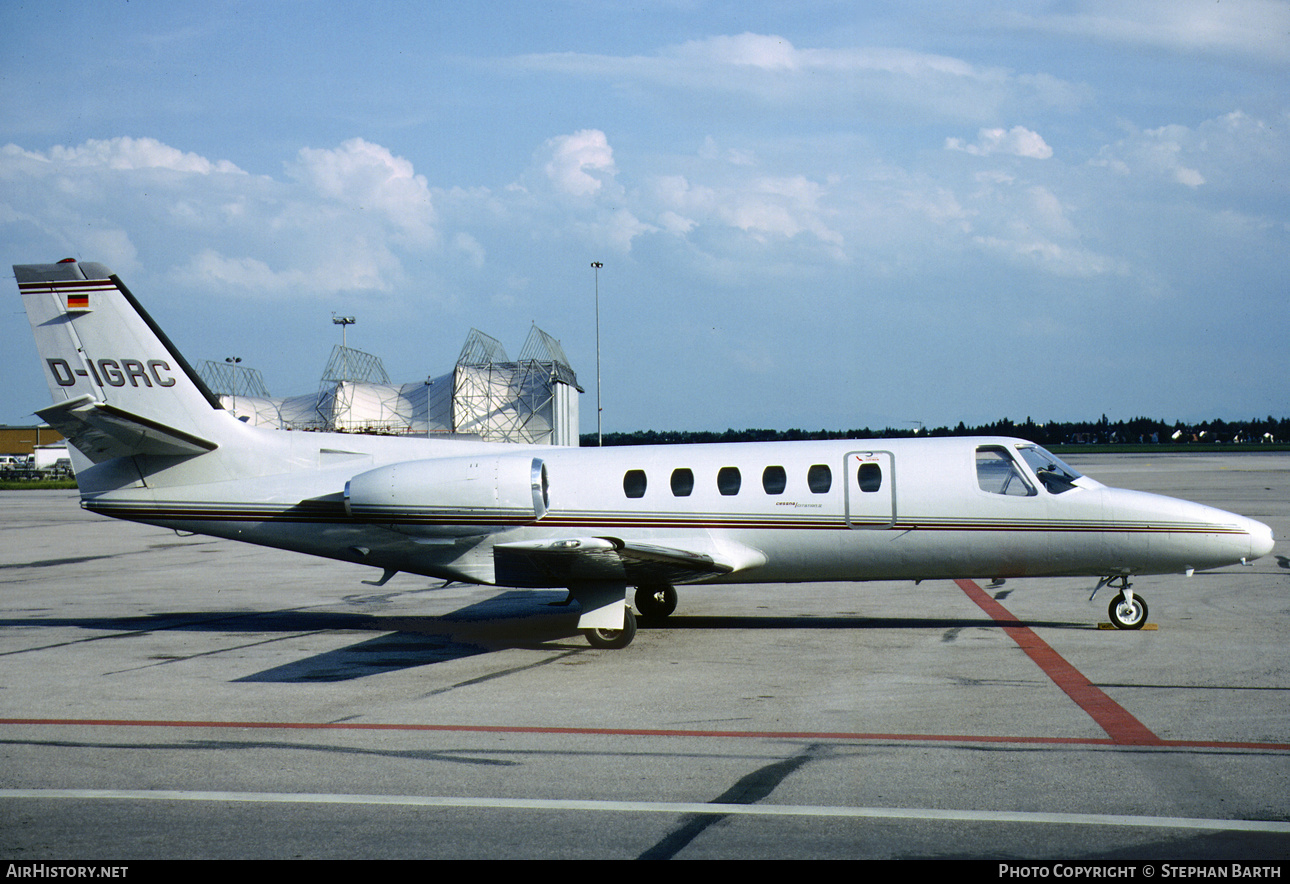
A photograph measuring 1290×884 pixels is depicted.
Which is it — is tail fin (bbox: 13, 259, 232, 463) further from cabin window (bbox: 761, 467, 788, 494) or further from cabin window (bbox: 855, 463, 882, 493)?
cabin window (bbox: 855, 463, 882, 493)

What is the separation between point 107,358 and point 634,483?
24.3 ft

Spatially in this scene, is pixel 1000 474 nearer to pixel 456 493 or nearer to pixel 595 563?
pixel 595 563

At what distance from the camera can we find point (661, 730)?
872cm

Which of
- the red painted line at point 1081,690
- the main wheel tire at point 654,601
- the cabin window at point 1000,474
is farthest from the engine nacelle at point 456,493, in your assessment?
the red painted line at point 1081,690

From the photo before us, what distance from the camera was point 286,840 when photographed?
6035 millimetres

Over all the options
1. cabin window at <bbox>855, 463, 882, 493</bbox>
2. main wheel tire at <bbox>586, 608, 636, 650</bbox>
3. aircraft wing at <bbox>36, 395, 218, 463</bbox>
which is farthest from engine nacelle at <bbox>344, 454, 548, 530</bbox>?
cabin window at <bbox>855, 463, 882, 493</bbox>

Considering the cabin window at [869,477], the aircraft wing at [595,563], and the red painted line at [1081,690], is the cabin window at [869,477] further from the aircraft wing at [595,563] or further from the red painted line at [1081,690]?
the red painted line at [1081,690]

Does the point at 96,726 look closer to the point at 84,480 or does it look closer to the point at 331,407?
the point at 84,480

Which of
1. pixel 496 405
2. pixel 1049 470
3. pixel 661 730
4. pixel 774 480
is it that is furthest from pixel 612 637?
pixel 496 405

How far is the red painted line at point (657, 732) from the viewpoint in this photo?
7992 millimetres

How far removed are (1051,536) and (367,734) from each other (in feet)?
28.9

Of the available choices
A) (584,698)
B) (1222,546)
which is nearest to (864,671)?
(584,698)

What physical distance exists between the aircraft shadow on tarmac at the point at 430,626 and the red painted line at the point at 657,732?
2094 mm

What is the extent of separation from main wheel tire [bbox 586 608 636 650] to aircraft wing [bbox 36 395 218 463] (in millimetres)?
6038
